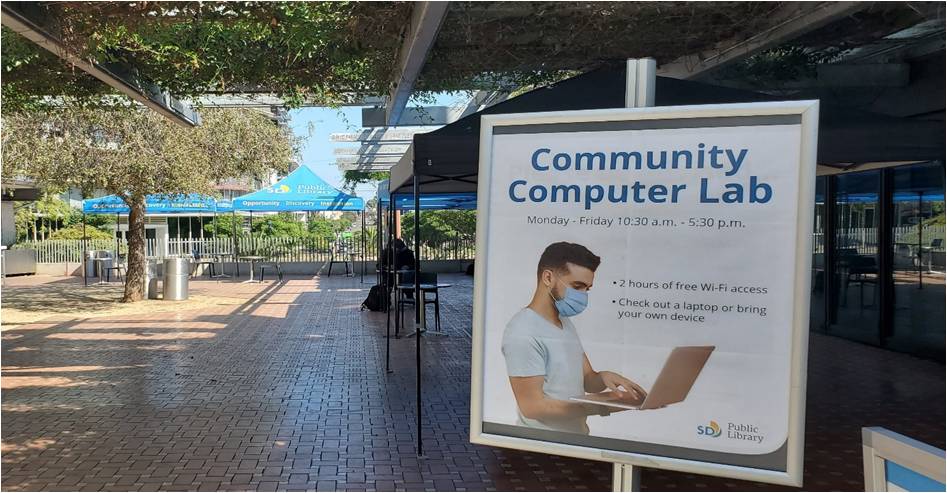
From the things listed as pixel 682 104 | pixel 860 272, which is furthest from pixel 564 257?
pixel 860 272

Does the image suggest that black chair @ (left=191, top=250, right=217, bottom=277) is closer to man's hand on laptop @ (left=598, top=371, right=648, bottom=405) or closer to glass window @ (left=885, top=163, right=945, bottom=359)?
glass window @ (left=885, top=163, right=945, bottom=359)

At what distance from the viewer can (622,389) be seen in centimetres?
297

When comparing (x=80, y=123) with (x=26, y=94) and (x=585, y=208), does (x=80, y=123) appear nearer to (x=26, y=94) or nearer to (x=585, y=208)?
(x=26, y=94)

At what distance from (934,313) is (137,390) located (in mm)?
8490

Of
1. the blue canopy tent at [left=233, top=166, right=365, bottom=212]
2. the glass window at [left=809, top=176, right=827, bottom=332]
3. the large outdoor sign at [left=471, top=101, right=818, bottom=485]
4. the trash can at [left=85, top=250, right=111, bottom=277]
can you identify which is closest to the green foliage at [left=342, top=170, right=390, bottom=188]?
the trash can at [left=85, top=250, right=111, bottom=277]

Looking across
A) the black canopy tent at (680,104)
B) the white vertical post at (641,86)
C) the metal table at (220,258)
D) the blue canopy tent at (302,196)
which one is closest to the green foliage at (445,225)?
the metal table at (220,258)

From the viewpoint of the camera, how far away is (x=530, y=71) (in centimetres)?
821

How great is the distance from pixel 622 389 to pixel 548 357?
1.05 ft

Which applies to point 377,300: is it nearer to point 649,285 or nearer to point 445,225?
point 649,285

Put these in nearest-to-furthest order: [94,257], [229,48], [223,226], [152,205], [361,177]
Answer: [229,48]
[152,205]
[94,257]
[223,226]
[361,177]

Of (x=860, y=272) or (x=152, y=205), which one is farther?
(x=152, y=205)

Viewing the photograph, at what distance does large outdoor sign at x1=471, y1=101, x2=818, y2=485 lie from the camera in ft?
9.01

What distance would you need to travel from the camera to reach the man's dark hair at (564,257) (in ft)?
9.86

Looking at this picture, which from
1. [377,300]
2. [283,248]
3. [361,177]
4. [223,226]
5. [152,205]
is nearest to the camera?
[377,300]
